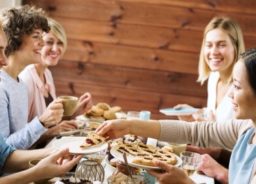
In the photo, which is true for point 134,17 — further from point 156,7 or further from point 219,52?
point 219,52

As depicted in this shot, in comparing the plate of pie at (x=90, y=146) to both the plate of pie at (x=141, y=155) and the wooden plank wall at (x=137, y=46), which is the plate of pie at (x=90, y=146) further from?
the wooden plank wall at (x=137, y=46)

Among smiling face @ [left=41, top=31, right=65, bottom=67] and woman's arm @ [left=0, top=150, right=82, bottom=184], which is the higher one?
smiling face @ [left=41, top=31, right=65, bottom=67]

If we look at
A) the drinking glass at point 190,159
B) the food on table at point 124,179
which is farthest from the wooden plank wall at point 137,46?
the food on table at point 124,179

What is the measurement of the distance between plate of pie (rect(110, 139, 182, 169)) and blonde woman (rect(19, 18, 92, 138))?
0.66 meters

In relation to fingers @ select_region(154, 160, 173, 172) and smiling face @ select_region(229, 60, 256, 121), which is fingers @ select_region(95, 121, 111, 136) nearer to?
fingers @ select_region(154, 160, 173, 172)

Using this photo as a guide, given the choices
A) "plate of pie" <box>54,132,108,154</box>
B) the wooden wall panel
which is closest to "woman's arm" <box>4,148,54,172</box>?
"plate of pie" <box>54,132,108,154</box>

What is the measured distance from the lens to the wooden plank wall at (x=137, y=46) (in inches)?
143

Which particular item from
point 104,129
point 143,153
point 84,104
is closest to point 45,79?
point 84,104

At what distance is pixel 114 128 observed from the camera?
186 cm

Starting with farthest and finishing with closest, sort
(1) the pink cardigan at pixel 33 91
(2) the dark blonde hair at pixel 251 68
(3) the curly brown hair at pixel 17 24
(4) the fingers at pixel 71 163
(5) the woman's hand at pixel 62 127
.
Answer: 1. (1) the pink cardigan at pixel 33 91
2. (5) the woman's hand at pixel 62 127
3. (3) the curly brown hair at pixel 17 24
4. (4) the fingers at pixel 71 163
5. (2) the dark blonde hair at pixel 251 68

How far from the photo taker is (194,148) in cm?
229

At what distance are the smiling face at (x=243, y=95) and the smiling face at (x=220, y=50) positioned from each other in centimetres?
122

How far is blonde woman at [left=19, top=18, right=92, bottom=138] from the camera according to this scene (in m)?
2.52

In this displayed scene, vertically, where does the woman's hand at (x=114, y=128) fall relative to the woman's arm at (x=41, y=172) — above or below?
above
